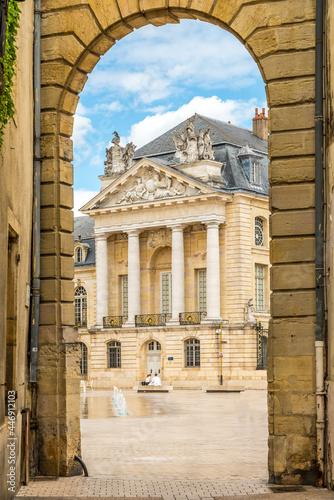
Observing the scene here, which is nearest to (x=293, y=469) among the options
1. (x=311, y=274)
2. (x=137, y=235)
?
(x=311, y=274)

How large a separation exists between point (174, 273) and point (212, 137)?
9257 millimetres

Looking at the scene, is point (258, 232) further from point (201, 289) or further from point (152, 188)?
point (152, 188)

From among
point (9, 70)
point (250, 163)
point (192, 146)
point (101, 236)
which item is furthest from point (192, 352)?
point (9, 70)

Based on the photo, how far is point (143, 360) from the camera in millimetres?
63125

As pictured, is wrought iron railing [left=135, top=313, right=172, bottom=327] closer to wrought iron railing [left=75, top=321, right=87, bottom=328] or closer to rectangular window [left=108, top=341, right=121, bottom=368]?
rectangular window [left=108, top=341, right=121, bottom=368]

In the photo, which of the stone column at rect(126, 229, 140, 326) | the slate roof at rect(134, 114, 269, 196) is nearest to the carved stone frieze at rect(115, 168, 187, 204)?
the slate roof at rect(134, 114, 269, 196)

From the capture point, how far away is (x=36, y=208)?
13297 mm

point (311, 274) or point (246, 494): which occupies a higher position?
point (311, 274)

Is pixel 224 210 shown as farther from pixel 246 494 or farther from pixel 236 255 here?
pixel 246 494

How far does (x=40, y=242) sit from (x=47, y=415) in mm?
2258

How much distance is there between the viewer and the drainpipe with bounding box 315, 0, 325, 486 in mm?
12078

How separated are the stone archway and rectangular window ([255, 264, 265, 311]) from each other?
48.5m

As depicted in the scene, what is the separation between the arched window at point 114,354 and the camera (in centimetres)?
6462

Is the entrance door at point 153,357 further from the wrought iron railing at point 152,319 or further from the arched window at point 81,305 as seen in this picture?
the arched window at point 81,305
